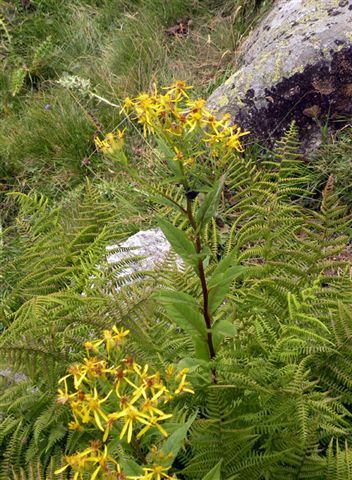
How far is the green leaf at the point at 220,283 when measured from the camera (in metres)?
1.27

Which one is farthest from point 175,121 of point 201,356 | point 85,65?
point 85,65

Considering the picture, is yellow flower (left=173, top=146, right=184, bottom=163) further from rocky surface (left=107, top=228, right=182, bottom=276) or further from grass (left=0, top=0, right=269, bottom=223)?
grass (left=0, top=0, right=269, bottom=223)

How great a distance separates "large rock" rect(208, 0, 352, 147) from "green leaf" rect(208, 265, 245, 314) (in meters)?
1.76

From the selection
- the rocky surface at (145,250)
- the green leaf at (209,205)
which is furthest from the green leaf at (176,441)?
the rocky surface at (145,250)

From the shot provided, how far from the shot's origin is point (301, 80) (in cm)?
292

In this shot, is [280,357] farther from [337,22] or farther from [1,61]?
[1,61]

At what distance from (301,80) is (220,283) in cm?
189

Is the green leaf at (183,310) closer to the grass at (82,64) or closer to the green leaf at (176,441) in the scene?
the green leaf at (176,441)

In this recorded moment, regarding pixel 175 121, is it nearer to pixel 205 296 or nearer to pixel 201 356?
pixel 205 296

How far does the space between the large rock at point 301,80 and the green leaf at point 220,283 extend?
5.78 ft

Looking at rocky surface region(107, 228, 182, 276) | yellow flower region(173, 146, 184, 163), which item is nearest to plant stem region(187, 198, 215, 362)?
yellow flower region(173, 146, 184, 163)

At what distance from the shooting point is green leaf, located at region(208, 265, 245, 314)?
1271 mm

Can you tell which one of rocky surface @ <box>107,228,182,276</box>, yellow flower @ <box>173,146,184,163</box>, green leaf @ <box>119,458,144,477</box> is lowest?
rocky surface @ <box>107,228,182,276</box>

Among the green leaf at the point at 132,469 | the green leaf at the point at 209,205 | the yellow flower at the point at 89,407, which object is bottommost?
the green leaf at the point at 132,469
